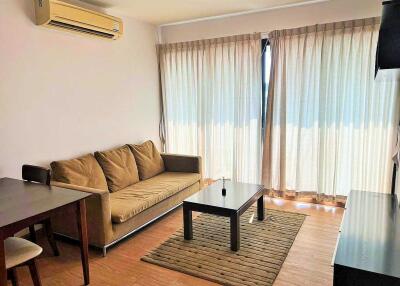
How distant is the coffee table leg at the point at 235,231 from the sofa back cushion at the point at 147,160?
1655mm

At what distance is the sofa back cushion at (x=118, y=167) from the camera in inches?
141

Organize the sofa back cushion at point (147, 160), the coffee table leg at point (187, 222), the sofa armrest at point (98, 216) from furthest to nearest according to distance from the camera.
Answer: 1. the sofa back cushion at point (147, 160)
2. the coffee table leg at point (187, 222)
3. the sofa armrest at point (98, 216)

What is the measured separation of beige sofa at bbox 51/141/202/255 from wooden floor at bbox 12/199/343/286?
137mm

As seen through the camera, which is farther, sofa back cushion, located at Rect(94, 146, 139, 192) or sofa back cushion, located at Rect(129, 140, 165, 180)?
sofa back cushion, located at Rect(129, 140, 165, 180)

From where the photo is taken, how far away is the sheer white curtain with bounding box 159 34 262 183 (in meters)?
4.27

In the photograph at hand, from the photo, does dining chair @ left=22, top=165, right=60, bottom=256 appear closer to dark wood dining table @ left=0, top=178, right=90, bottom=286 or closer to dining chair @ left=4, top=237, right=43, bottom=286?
dark wood dining table @ left=0, top=178, right=90, bottom=286

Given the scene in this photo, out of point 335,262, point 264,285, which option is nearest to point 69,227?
point 264,285

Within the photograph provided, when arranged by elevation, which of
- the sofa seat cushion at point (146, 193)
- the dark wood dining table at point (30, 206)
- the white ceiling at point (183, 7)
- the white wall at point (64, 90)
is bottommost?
the sofa seat cushion at point (146, 193)

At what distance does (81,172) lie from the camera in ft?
10.6

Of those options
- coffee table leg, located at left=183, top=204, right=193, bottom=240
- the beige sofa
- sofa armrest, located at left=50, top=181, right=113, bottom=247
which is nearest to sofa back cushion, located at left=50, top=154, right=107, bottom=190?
the beige sofa

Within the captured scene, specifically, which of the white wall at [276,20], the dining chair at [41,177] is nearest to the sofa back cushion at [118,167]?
the dining chair at [41,177]

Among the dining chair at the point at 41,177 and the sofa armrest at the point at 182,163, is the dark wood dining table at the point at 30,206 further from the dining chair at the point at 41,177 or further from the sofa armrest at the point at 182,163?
the sofa armrest at the point at 182,163

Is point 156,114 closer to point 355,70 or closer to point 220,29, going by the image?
point 220,29

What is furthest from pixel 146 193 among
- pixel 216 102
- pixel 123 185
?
pixel 216 102
